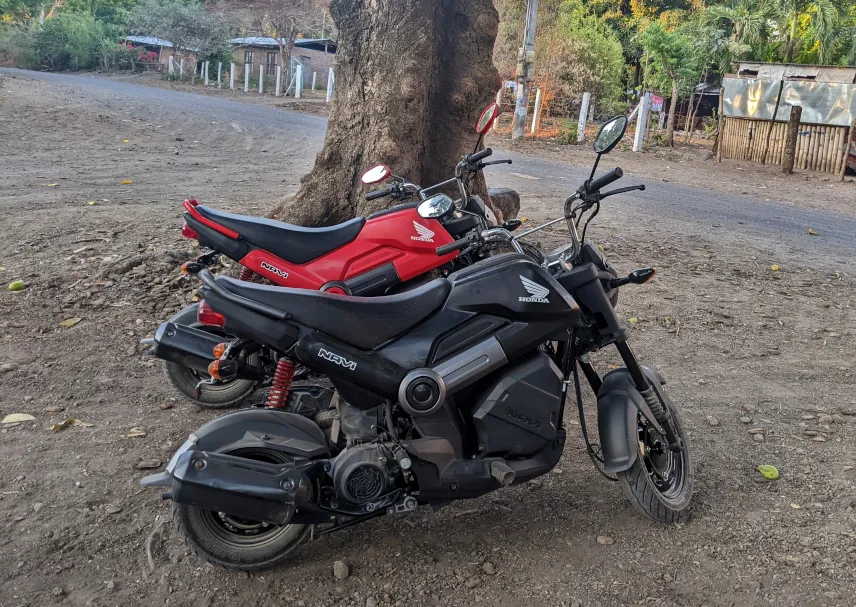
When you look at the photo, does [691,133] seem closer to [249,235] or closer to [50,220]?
[50,220]

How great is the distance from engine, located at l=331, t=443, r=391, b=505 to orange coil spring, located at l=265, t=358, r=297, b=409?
17.5 inches

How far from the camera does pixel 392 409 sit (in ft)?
9.75

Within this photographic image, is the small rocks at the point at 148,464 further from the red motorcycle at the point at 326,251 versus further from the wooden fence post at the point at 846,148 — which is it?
the wooden fence post at the point at 846,148

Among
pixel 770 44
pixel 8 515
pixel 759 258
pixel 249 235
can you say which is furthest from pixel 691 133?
pixel 8 515

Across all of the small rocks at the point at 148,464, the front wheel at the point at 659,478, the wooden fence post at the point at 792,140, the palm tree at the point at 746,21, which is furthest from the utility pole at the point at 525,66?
the small rocks at the point at 148,464

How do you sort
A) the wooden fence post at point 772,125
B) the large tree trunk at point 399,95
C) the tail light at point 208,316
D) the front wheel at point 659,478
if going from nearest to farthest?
the front wheel at point 659,478, the tail light at point 208,316, the large tree trunk at point 399,95, the wooden fence post at point 772,125

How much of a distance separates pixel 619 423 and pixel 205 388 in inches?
94.7

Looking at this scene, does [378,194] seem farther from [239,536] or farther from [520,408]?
[239,536]

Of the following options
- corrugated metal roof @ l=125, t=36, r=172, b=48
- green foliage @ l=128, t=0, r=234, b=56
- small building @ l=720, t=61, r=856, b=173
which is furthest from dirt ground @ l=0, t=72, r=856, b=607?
corrugated metal roof @ l=125, t=36, r=172, b=48

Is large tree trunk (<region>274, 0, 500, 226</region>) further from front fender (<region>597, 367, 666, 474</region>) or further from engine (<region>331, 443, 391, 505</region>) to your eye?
engine (<region>331, 443, 391, 505</region>)

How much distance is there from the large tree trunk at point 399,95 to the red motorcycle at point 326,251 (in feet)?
5.78

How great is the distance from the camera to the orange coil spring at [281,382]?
3174mm

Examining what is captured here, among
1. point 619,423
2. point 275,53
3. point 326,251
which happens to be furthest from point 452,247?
point 275,53

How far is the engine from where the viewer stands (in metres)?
2.88
